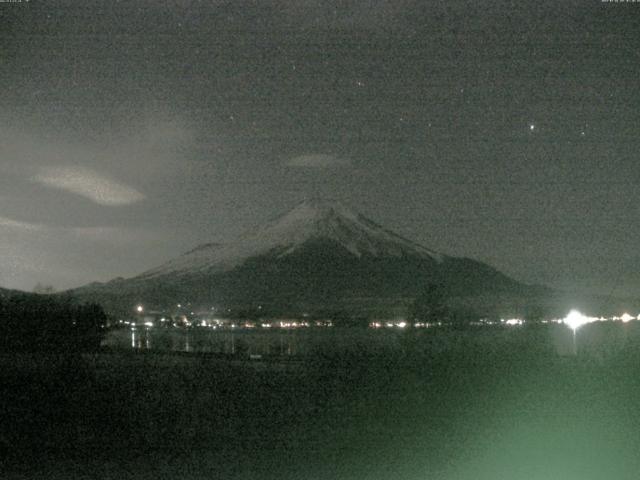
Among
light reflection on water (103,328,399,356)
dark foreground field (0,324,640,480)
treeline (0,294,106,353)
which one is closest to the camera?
dark foreground field (0,324,640,480)

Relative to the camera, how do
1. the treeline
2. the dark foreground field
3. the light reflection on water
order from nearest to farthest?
the dark foreground field < the light reflection on water < the treeline

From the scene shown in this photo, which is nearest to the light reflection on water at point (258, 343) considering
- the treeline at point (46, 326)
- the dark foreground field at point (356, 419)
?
the treeline at point (46, 326)

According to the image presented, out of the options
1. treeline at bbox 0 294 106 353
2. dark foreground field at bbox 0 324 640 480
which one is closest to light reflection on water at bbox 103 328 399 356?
treeline at bbox 0 294 106 353

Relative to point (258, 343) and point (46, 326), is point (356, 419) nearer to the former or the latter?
point (46, 326)

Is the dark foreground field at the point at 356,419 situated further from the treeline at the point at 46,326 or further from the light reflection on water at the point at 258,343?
the treeline at the point at 46,326

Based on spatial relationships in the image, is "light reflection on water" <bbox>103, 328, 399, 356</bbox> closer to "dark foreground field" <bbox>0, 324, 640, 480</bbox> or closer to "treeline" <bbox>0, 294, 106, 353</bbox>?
"treeline" <bbox>0, 294, 106, 353</bbox>

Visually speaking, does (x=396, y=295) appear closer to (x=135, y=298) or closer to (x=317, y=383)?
(x=135, y=298)
